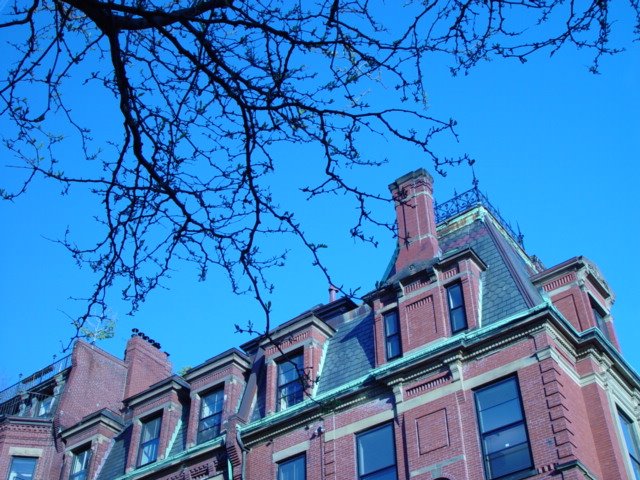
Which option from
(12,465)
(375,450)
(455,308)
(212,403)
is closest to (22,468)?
(12,465)

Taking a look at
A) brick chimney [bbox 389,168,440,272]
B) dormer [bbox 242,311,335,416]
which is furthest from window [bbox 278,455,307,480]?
brick chimney [bbox 389,168,440,272]

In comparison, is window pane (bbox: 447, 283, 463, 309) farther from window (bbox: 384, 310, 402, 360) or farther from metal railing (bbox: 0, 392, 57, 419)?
metal railing (bbox: 0, 392, 57, 419)

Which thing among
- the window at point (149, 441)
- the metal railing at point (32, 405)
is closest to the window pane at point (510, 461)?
the window at point (149, 441)

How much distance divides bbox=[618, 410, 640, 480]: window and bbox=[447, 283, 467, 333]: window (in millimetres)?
4251

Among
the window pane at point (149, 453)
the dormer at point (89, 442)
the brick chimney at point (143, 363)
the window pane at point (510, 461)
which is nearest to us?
the window pane at point (510, 461)

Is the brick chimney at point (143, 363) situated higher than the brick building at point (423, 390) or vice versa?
the brick chimney at point (143, 363)

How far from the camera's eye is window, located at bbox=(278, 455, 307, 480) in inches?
885

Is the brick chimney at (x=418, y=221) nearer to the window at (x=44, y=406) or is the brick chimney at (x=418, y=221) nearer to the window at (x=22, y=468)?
the window at (x=22, y=468)

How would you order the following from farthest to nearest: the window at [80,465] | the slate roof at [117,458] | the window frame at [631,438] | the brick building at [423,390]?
the window at [80,465], the slate roof at [117,458], the window frame at [631,438], the brick building at [423,390]

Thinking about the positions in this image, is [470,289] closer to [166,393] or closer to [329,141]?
[166,393]

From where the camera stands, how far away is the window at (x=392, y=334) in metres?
22.8

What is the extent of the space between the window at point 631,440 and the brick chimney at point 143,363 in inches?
795

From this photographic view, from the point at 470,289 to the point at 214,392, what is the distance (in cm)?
892

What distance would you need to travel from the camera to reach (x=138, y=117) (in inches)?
316
